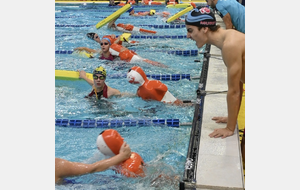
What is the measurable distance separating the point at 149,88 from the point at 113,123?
0.74 metres

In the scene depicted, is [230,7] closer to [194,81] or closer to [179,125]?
[194,81]

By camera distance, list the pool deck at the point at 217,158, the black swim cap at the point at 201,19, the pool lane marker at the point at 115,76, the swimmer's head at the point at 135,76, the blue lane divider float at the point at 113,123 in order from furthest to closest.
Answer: the pool lane marker at the point at 115,76 → the swimmer's head at the point at 135,76 → the blue lane divider float at the point at 113,123 → the black swim cap at the point at 201,19 → the pool deck at the point at 217,158

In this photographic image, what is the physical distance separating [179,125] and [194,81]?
5.95ft

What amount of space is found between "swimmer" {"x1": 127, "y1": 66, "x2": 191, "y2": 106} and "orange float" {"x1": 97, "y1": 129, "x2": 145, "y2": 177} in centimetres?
172

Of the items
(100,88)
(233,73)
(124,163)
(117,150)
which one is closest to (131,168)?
(124,163)

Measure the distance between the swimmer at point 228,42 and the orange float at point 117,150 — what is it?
102 centimetres

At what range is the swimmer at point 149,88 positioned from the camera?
4.56 meters

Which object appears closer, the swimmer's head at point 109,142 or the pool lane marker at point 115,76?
the swimmer's head at point 109,142

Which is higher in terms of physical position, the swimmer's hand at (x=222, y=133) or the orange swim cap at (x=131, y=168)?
the swimmer's hand at (x=222, y=133)

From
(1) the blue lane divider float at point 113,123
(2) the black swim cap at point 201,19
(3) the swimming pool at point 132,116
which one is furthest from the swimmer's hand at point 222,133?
(2) the black swim cap at point 201,19

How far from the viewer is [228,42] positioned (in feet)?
9.83

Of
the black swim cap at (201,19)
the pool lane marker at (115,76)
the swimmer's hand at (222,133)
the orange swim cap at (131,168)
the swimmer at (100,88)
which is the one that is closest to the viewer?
the orange swim cap at (131,168)

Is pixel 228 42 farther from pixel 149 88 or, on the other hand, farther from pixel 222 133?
pixel 149 88

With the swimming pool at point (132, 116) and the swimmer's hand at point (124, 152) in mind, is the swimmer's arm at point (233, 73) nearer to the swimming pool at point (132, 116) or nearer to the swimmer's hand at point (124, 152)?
the swimming pool at point (132, 116)
